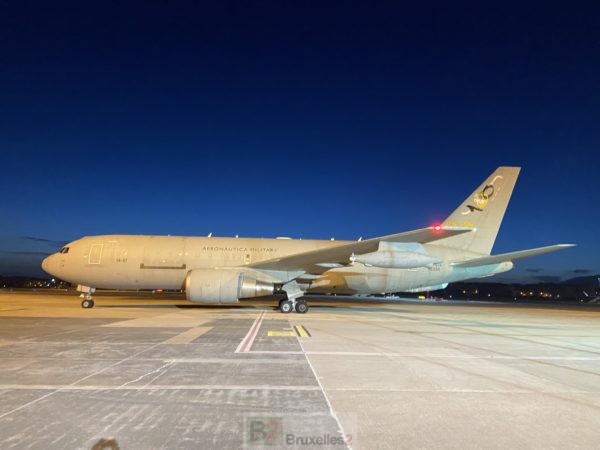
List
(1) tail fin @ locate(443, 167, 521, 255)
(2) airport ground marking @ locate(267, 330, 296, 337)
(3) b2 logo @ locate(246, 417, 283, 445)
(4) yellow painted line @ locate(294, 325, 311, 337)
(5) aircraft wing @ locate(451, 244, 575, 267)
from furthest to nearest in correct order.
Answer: (1) tail fin @ locate(443, 167, 521, 255)
(5) aircraft wing @ locate(451, 244, 575, 267)
(4) yellow painted line @ locate(294, 325, 311, 337)
(2) airport ground marking @ locate(267, 330, 296, 337)
(3) b2 logo @ locate(246, 417, 283, 445)

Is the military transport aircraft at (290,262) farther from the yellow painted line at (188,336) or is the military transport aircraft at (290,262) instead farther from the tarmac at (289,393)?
the tarmac at (289,393)

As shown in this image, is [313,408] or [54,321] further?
[54,321]

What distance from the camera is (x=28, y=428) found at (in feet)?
14.1

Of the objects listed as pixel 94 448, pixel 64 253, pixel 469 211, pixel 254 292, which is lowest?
pixel 94 448

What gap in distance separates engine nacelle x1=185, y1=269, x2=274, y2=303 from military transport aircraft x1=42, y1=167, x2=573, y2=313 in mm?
40

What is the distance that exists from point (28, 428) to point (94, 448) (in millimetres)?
951

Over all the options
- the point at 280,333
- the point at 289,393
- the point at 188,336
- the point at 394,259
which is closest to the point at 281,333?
the point at 280,333

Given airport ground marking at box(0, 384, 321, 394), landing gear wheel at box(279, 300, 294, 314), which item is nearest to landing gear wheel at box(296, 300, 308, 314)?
landing gear wheel at box(279, 300, 294, 314)

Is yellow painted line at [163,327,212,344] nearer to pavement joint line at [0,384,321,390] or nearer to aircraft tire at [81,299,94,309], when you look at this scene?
pavement joint line at [0,384,321,390]

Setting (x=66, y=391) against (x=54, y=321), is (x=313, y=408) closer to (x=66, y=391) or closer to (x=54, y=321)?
(x=66, y=391)

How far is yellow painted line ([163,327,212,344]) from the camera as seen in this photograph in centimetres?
1017

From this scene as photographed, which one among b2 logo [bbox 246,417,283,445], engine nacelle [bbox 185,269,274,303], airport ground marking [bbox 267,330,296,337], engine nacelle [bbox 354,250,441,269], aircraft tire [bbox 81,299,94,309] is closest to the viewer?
b2 logo [bbox 246,417,283,445]

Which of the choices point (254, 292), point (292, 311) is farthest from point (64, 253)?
point (292, 311)

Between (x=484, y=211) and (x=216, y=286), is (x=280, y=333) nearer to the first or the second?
(x=216, y=286)
